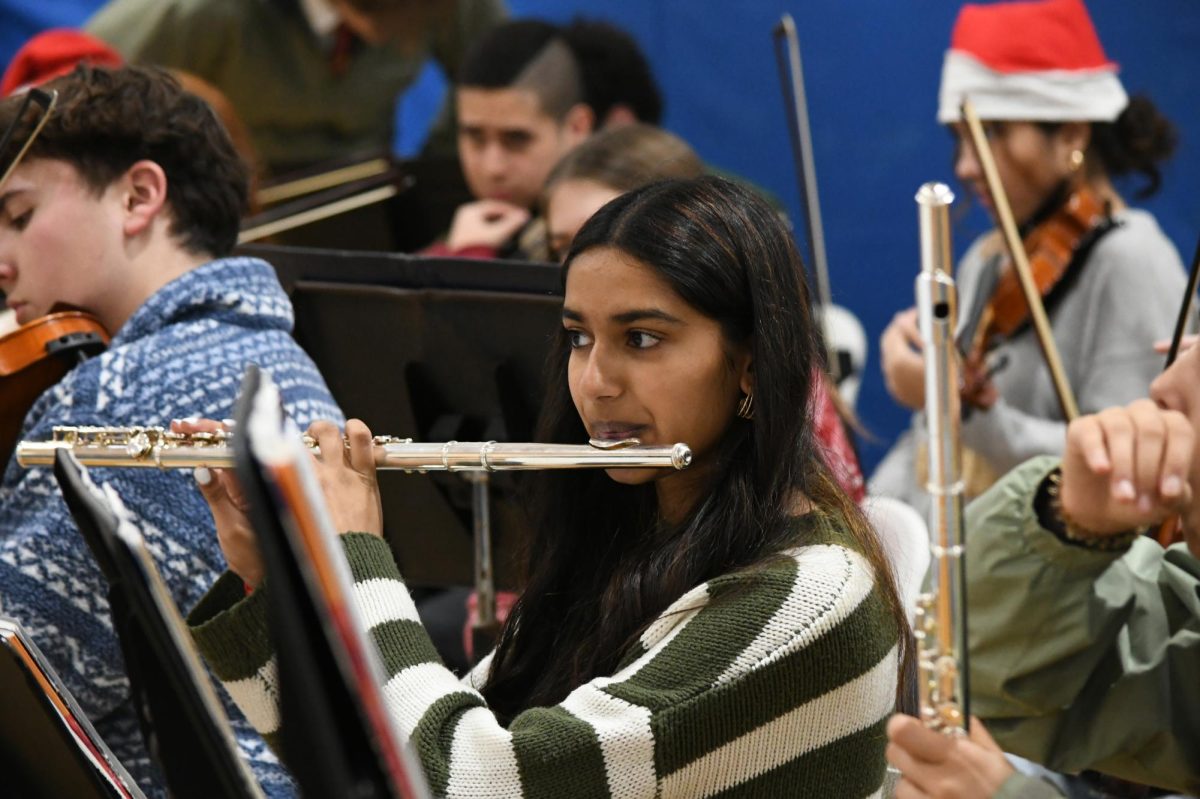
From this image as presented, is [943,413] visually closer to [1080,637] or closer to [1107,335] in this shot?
[1080,637]

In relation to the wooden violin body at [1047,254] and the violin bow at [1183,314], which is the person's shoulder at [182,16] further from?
the violin bow at [1183,314]

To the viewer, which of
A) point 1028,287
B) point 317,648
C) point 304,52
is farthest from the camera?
point 304,52

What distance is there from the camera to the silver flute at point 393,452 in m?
1.13

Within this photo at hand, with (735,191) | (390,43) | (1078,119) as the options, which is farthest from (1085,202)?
(390,43)

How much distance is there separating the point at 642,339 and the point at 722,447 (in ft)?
0.34

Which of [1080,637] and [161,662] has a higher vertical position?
[161,662]

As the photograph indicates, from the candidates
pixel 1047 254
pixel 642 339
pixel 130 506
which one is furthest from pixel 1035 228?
pixel 130 506

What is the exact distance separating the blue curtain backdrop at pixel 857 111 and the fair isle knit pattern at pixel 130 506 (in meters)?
1.97

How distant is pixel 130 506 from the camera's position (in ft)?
4.53

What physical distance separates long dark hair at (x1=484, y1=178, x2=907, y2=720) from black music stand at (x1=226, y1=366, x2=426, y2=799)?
47cm

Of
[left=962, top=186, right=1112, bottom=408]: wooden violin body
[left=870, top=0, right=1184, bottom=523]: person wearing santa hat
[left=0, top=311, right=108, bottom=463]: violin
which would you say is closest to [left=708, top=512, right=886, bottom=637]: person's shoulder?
[left=0, top=311, right=108, bottom=463]: violin

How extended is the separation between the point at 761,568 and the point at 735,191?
0.30m

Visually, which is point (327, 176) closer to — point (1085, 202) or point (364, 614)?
point (1085, 202)

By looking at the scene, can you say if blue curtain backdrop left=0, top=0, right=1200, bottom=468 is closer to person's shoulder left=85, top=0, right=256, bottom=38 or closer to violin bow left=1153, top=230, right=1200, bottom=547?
person's shoulder left=85, top=0, right=256, bottom=38
